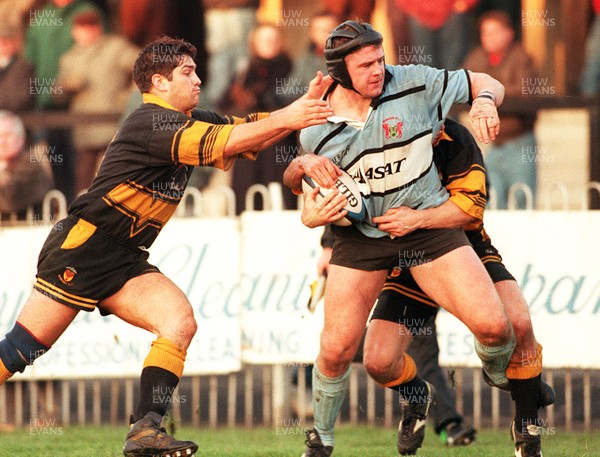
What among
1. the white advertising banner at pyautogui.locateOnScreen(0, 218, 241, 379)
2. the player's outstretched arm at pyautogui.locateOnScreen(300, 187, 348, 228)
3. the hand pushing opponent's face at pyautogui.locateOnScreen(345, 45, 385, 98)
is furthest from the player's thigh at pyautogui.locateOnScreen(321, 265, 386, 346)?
the white advertising banner at pyautogui.locateOnScreen(0, 218, 241, 379)

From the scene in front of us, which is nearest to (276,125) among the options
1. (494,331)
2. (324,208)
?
(324,208)

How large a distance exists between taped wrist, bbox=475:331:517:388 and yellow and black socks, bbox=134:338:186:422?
1.63m

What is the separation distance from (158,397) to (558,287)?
4.04 metres

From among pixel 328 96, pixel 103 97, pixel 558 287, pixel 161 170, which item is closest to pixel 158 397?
pixel 161 170

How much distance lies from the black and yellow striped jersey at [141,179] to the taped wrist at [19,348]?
27.7 inches

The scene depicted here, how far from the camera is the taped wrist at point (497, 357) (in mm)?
6992

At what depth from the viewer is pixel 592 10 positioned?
13.6 m

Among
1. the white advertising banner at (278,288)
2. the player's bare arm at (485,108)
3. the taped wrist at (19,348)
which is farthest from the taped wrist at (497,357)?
the white advertising banner at (278,288)

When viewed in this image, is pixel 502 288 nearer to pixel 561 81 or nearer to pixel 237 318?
pixel 237 318

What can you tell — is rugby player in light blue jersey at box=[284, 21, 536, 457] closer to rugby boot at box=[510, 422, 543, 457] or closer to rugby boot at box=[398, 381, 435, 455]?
rugby boot at box=[510, 422, 543, 457]

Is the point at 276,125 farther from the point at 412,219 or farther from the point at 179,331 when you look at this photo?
the point at 179,331

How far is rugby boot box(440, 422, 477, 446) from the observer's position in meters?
8.77

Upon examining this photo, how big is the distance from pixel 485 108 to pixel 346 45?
81 cm

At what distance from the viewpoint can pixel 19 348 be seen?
23.1 feet
